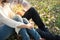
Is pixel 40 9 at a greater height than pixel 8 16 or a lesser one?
greater

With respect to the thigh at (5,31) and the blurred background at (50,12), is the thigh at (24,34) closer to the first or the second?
the thigh at (5,31)

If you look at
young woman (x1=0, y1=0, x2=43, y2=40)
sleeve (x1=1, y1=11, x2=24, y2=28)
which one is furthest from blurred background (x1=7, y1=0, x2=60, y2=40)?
sleeve (x1=1, y1=11, x2=24, y2=28)

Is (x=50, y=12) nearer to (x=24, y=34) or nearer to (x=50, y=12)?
(x=50, y=12)

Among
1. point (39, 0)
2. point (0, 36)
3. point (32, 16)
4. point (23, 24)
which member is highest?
point (39, 0)

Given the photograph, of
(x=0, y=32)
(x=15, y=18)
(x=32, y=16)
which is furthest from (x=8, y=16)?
(x=32, y=16)

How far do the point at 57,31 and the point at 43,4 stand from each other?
107 centimetres

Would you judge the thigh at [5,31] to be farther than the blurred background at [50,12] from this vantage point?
No

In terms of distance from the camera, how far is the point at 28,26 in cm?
294

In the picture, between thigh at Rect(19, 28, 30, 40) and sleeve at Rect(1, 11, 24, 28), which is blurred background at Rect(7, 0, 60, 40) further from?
sleeve at Rect(1, 11, 24, 28)

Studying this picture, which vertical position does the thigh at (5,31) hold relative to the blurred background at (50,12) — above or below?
below

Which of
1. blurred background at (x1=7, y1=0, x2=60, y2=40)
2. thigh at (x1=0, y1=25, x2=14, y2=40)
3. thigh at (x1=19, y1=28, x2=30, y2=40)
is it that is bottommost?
thigh at (x1=0, y1=25, x2=14, y2=40)

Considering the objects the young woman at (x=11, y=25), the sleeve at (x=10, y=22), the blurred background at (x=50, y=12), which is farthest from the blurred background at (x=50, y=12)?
the sleeve at (x=10, y=22)

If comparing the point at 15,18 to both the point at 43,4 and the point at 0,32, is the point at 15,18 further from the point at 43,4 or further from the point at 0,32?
the point at 43,4

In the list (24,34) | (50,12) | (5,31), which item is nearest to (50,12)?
(50,12)
